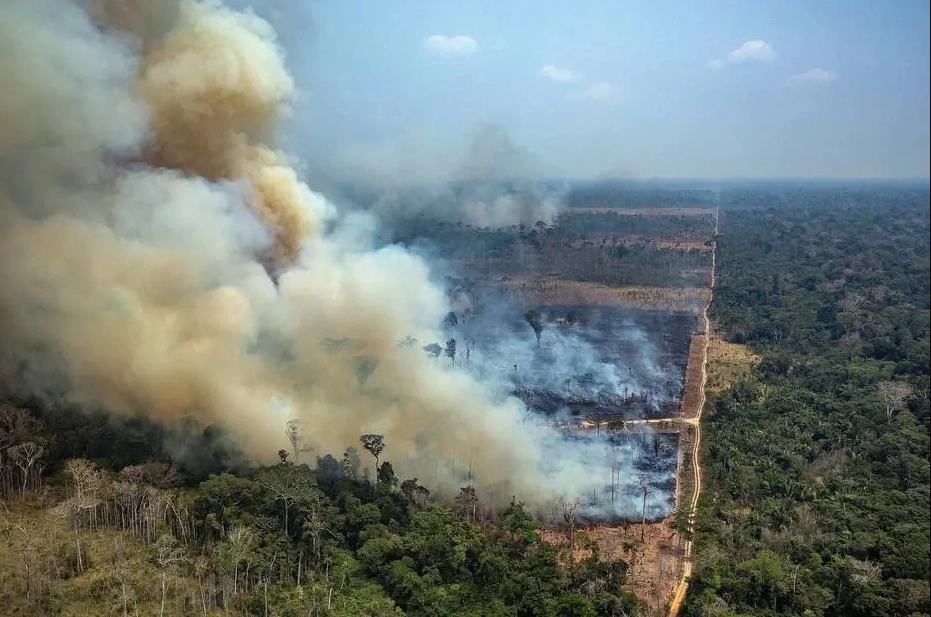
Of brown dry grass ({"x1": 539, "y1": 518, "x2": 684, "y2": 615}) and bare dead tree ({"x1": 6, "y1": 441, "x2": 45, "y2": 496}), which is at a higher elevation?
bare dead tree ({"x1": 6, "y1": 441, "x2": 45, "y2": 496})

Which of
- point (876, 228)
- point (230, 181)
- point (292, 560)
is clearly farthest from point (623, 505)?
point (876, 228)

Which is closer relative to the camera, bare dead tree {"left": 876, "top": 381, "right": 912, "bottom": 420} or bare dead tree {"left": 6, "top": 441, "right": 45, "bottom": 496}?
bare dead tree {"left": 6, "top": 441, "right": 45, "bottom": 496}

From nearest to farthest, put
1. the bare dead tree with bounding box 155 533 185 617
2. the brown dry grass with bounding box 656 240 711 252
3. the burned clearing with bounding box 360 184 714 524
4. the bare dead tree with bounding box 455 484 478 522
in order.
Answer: the bare dead tree with bounding box 155 533 185 617 < the bare dead tree with bounding box 455 484 478 522 < the burned clearing with bounding box 360 184 714 524 < the brown dry grass with bounding box 656 240 711 252

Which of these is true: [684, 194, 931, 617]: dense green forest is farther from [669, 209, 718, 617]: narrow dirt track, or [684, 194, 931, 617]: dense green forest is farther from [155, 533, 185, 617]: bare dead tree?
[155, 533, 185, 617]: bare dead tree

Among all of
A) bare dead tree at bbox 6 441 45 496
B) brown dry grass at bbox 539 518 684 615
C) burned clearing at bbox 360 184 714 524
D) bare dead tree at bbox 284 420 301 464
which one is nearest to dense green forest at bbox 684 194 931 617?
brown dry grass at bbox 539 518 684 615

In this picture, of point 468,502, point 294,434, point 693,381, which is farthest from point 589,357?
point 294,434

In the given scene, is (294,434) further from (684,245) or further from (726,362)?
(684,245)

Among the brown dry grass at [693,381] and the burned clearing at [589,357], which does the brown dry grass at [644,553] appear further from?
the brown dry grass at [693,381]
